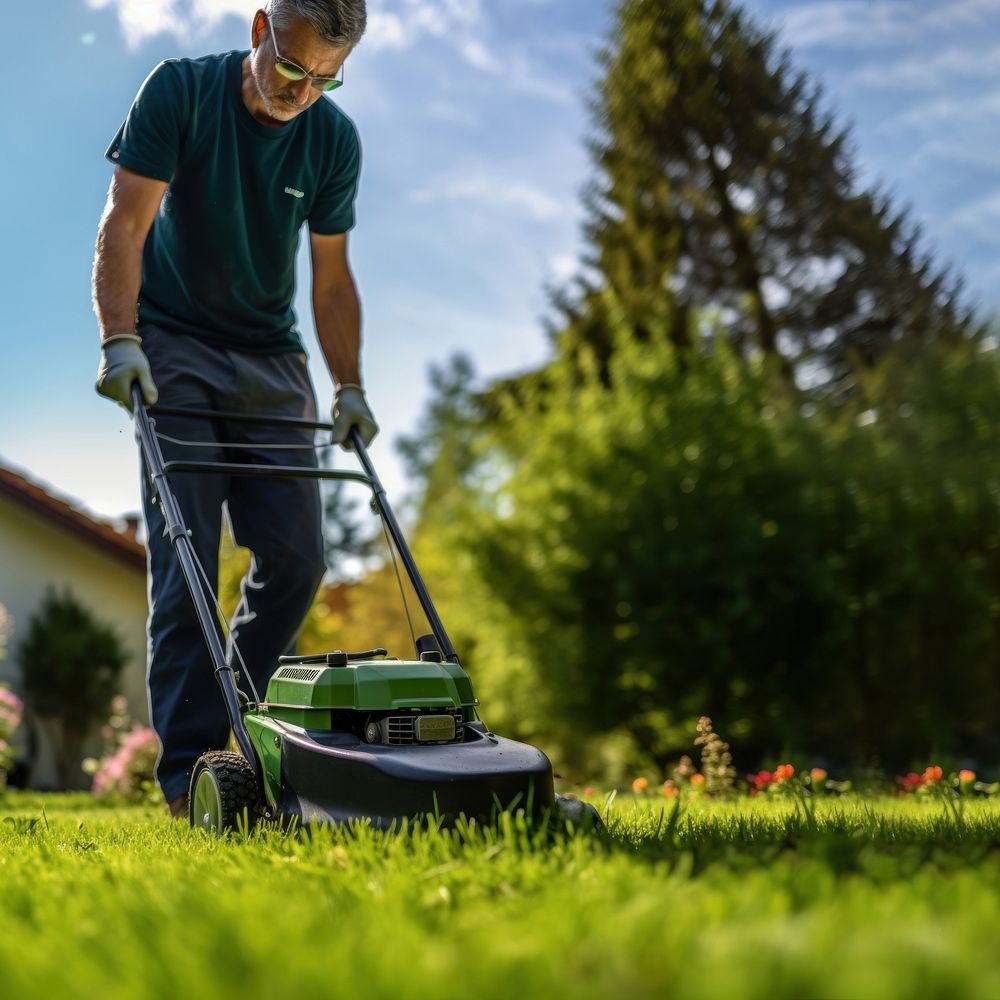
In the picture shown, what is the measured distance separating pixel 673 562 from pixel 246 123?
699 centimetres

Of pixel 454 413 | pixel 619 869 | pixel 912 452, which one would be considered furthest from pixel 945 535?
pixel 454 413

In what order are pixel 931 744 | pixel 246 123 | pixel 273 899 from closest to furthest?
pixel 273 899, pixel 246 123, pixel 931 744

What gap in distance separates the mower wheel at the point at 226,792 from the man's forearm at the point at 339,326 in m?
1.65

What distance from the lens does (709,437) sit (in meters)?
10.4

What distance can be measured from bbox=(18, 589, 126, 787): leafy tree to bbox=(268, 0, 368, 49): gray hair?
12.4 meters

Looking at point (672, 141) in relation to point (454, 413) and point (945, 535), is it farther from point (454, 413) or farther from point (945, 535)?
point (454, 413)

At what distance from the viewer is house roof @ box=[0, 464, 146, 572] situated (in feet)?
47.2

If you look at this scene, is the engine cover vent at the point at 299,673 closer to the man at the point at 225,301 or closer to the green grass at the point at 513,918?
the green grass at the point at 513,918

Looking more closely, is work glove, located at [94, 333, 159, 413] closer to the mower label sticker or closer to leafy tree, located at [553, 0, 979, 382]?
the mower label sticker

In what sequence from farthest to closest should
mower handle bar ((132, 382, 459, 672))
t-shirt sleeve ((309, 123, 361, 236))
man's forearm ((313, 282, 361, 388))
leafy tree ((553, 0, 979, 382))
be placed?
leafy tree ((553, 0, 979, 382)), man's forearm ((313, 282, 361, 388)), t-shirt sleeve ((309, 123, 361, 236)), mower handle bar ((132, 382, 459, 672))

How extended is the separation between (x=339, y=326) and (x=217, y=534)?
0.89 meters

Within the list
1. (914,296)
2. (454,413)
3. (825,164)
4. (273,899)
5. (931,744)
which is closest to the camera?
(273,899)

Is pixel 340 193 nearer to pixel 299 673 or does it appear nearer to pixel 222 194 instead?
pixel 222 194

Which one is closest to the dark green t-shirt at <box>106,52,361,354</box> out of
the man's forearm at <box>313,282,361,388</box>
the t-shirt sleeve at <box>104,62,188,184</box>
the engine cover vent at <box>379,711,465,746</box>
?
the t-shirt sleeve at <box>104,62,188,184</box>
